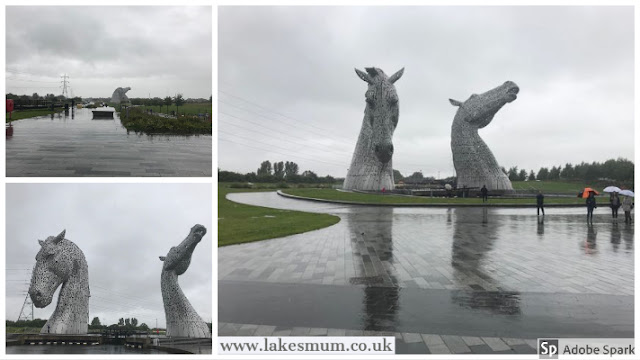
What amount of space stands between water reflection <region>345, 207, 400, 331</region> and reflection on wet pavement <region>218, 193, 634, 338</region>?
0.02m

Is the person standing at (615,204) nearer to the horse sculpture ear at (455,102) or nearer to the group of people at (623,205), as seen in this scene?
the group of people at (623,205)

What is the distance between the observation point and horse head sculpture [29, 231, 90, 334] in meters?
8.15

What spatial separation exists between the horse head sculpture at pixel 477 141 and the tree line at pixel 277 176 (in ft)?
97.8

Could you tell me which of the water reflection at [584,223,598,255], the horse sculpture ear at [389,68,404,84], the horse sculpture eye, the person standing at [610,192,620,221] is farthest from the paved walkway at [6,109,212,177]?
the horse sculpture ear at [389,68,404,84]

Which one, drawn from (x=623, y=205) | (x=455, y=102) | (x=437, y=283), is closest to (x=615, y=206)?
(x=623, y=205)

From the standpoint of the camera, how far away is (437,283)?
7.34m

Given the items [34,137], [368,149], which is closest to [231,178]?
[368,149]

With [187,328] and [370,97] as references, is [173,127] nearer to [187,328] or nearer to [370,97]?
[187,328]

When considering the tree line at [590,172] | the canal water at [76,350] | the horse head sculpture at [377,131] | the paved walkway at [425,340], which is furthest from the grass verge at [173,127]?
the tree line at [590,172]

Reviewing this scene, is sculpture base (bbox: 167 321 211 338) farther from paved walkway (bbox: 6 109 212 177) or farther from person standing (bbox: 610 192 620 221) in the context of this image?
person standing (bbox: 610 192 620 221)

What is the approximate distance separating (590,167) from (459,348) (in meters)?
87.0

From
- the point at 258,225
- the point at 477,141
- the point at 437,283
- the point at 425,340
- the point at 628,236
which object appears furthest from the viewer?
the point at 477,141

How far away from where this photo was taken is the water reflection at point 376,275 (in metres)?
5.54

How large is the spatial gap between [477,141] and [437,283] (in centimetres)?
3421
